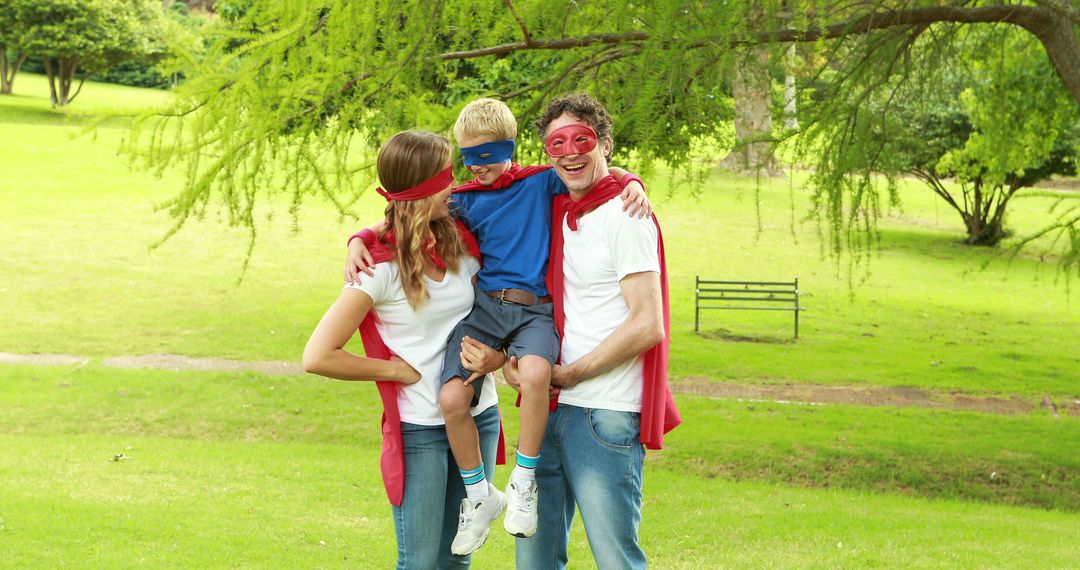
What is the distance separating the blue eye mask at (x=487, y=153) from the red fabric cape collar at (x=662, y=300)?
9.7 inches

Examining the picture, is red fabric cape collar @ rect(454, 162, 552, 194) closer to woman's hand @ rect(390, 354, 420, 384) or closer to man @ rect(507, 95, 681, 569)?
man @ rect(507, 95, 681, 569)

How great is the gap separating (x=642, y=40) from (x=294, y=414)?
20.6 ft

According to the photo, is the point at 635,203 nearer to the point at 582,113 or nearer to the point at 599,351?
the point at 582,113

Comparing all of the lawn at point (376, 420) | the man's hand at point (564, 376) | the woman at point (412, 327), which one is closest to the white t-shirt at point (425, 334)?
the woman at point (412, 327)

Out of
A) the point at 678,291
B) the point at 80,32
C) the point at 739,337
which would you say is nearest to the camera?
the point at 739,337

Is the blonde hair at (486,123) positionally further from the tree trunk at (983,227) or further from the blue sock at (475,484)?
the tree trunk at (983,227)

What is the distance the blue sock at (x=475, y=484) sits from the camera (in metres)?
3.41

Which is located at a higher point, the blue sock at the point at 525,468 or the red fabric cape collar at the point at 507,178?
the red fabric cape collar at the point at 507,178

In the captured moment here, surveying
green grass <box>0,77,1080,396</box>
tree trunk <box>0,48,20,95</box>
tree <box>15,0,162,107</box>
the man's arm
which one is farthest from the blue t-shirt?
tree trunk <box>0,48,20,95</box>

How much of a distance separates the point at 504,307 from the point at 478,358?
8.0 inches

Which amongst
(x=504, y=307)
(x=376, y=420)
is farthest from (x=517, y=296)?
(x=376, y=420)

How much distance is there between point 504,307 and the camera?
3414 millimetres

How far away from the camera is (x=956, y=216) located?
32.6 metres

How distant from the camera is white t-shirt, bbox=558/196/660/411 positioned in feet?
10.7
